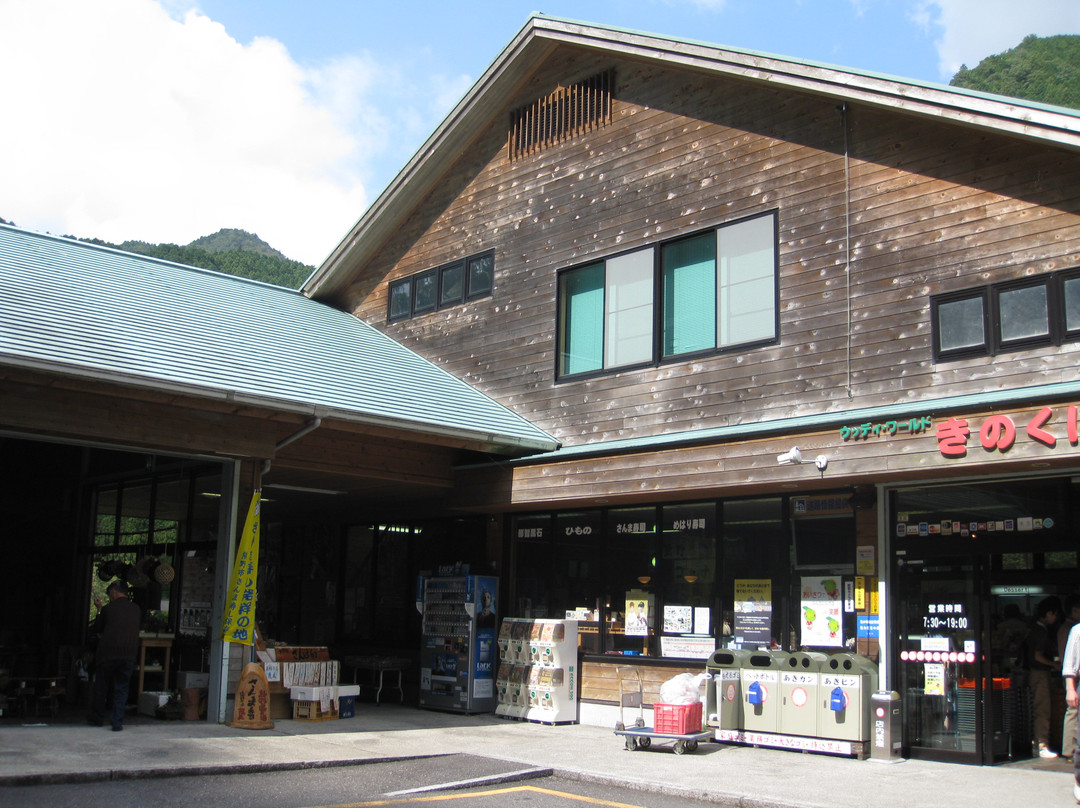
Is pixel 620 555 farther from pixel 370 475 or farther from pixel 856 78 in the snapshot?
pixel 856 78

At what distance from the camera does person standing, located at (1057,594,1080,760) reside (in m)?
9.95

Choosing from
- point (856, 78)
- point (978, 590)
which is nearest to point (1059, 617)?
point (978, 590)

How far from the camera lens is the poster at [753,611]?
40.6 ft

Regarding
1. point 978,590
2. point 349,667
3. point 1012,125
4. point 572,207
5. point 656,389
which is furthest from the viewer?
point 349,667

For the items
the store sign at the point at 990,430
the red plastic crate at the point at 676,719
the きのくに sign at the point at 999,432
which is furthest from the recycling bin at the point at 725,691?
the きのくに sign at the point at 999,432

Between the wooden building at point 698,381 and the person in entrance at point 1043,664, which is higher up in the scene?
the wooden building at point 698,381

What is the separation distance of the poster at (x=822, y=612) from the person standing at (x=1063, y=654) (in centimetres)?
222

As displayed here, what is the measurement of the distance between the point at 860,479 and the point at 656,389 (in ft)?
11.1

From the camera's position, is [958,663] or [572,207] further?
[572,207]

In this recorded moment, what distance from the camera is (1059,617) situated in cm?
1084

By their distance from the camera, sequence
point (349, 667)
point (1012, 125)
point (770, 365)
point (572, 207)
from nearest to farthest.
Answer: point (1012, 125) → point (770, 365) → point (572, 207) → point (349, 667)

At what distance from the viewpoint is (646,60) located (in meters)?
14.4

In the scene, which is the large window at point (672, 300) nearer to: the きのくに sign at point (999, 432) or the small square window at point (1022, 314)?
the small square window at point (1022, 314)

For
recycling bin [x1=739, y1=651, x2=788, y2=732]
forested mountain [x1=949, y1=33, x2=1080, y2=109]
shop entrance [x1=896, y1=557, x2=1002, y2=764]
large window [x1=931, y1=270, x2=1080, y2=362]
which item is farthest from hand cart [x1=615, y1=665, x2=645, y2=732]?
forested mountain [x1=949, y1=33, x2=1080, y2=109]
